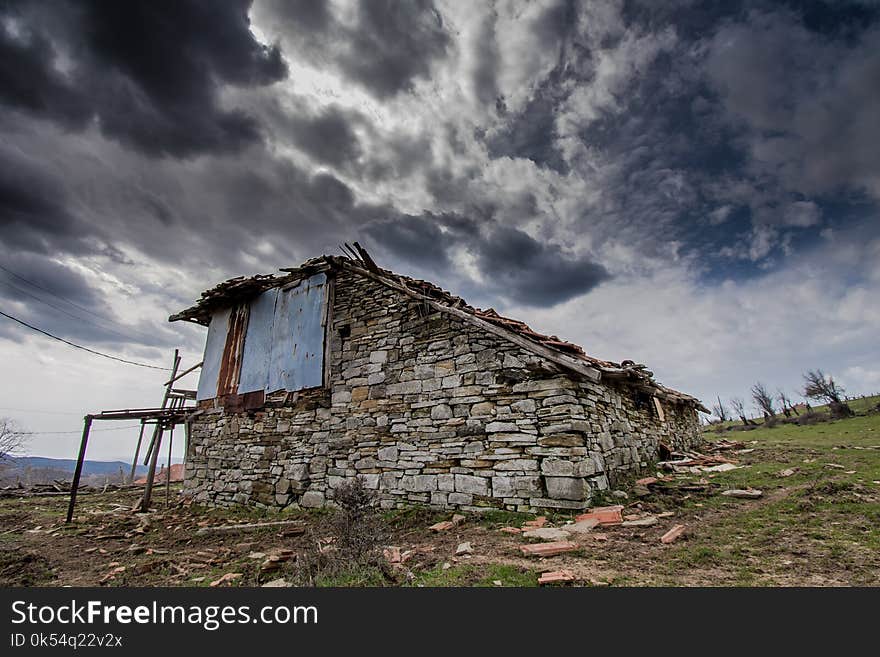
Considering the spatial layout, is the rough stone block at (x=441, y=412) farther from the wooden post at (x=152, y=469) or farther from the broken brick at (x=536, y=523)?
the wooden post at (x=152, y=469)

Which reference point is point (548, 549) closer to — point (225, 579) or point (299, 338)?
point (225, 579)

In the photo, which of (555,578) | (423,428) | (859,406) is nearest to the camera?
(555,578)

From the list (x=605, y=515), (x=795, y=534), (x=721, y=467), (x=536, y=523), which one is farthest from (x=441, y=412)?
(x=721, y=467)

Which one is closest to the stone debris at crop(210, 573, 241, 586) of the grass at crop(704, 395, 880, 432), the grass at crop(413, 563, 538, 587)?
the grass at crop(413, 563, 538, 587)

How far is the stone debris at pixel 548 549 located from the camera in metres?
3.84

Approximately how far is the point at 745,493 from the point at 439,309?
578 centimetres

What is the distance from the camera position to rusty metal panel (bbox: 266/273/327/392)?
28.4 ft

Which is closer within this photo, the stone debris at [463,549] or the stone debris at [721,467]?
the stone debris at [463,549]

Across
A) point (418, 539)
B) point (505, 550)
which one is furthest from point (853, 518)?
point (418, 539)

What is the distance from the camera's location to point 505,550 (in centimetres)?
410

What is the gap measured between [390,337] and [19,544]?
7.84 metres

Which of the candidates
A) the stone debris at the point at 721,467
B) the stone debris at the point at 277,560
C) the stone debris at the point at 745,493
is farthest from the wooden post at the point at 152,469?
the stone debris at the point at 721,467

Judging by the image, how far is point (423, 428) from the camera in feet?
22.5

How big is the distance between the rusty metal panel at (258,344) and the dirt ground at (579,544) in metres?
3.04
